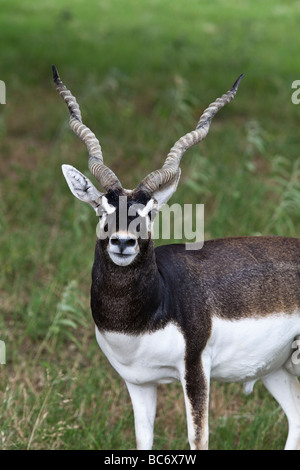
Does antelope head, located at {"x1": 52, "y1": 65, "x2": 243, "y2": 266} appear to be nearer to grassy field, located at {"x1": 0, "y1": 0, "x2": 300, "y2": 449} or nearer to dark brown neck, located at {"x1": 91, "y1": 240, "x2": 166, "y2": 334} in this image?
dark brown neck, located at {"x1": 91, "y1": 240, "x2": 166, "y2": 334}

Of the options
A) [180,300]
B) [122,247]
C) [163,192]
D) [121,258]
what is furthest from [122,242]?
[180,300]

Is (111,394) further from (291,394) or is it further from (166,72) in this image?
(166,72)

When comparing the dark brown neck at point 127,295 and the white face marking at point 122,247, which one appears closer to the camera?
the white face marking at point 122,247

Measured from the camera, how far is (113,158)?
33.0 ft

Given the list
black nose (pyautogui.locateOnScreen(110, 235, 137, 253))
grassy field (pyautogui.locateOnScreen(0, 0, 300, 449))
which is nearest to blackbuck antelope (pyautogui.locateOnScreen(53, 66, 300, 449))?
black nose (pyautogui.locateOnScreen(110, 235, 137, 253))

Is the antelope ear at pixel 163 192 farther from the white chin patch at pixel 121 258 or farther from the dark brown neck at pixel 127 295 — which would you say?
the white chin patch at pixel 121 258

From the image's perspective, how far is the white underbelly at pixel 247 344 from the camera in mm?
4027

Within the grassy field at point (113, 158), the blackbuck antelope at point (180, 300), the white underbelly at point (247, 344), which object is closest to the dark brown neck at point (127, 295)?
the blackbuck antelope at point (180, 300)

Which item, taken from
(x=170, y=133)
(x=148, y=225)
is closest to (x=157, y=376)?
(x=148, y=225)

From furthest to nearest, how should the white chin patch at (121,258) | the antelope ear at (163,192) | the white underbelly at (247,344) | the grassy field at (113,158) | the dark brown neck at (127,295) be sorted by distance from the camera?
the grassy field at (113,158) < the white underbelly at (247,344) < the antelope ear at (163,192) < the dark brown neck at (127,295) < the white chin patch at (121,258)

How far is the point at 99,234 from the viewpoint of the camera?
3717 mm

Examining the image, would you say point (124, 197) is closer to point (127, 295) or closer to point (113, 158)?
point (127, 295)

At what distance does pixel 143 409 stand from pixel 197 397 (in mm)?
Result: 469

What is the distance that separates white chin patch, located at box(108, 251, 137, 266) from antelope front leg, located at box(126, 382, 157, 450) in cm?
90
